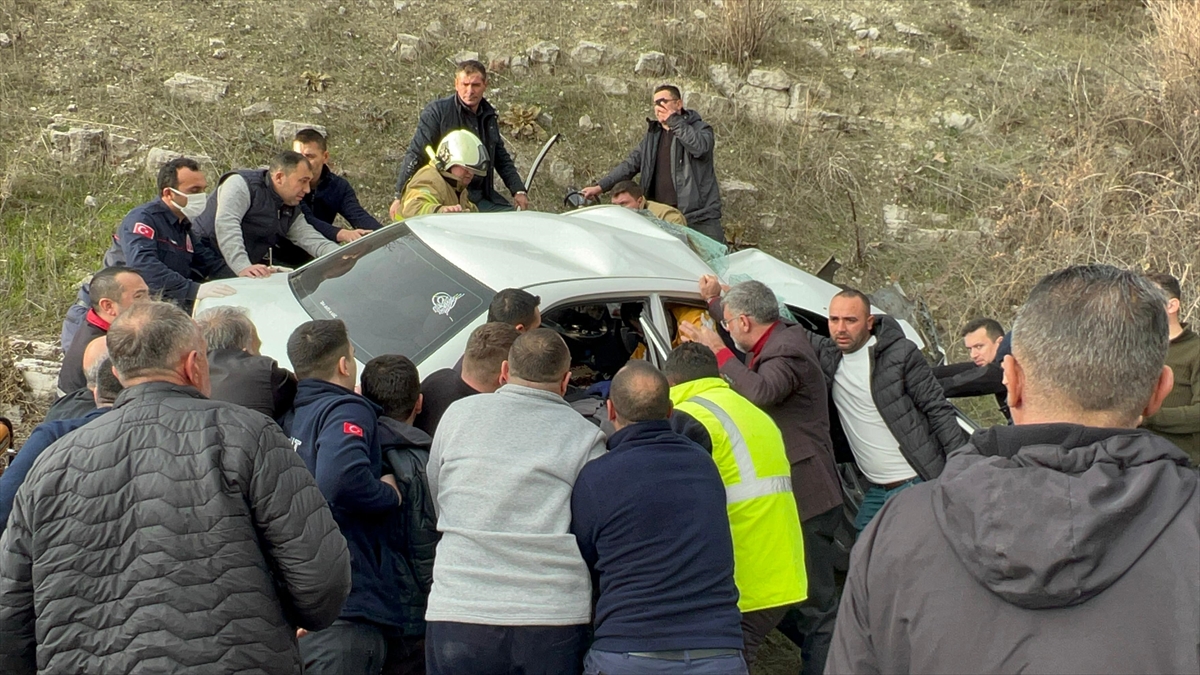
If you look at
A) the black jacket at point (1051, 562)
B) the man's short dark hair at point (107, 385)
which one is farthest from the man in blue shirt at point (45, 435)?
the black jacket at point (1051, 562)

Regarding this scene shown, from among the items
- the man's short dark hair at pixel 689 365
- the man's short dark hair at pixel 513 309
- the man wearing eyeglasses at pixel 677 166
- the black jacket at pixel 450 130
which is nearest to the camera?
the man's short dark hair at pixel 689 365

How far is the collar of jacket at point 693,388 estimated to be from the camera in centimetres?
413

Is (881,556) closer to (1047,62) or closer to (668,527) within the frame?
(668,527)

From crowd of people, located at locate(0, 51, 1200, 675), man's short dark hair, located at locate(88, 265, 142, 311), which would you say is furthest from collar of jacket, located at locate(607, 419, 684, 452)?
man's short dark hair, located at locate(88, 265, 142, 311)

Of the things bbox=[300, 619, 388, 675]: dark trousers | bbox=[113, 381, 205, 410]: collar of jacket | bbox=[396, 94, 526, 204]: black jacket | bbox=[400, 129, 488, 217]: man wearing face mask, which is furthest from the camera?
bbox=[396, 94, 526, 204]: black jacket

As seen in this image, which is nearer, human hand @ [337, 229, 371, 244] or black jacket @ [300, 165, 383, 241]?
human hand @ [337, 229, 371, 244]

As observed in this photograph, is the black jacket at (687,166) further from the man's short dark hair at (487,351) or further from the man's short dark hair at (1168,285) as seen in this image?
the man's short dark hair at (487,351)

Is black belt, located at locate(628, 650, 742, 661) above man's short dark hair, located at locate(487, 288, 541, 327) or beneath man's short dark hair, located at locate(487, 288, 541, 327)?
beneath

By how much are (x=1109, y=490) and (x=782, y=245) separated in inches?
323

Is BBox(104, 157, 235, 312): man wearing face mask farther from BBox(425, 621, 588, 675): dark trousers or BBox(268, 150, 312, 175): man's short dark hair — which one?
BBox(425, 621, 588, 675): dark trousers

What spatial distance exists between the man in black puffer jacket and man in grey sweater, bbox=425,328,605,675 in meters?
2.06

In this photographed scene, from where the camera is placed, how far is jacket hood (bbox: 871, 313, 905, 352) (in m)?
5.19

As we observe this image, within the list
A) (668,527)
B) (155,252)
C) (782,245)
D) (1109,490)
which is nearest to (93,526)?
(668,527)

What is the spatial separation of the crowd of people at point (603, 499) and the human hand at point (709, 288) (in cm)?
2
